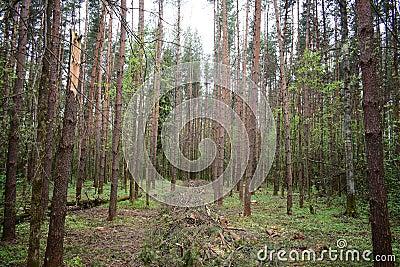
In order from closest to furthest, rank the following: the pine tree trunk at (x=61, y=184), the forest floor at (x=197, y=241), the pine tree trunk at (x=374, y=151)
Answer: the pine tree trunk at (x=374, y=151), the pine tree trunk at (x=61, y=184), the forest floor at (x=197, y=241)

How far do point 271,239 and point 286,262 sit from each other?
165cm

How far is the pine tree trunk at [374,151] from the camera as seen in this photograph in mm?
4262

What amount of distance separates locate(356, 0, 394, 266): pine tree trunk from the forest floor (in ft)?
4.44

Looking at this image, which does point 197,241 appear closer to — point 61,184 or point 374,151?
point 61,184

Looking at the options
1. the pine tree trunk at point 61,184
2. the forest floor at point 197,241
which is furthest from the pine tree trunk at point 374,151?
the pine tree trunk at point 61,184

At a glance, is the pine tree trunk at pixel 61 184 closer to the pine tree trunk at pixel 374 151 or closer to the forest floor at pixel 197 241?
the forest floor at pixel 197 241

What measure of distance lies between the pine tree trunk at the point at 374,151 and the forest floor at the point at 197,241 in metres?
1.35

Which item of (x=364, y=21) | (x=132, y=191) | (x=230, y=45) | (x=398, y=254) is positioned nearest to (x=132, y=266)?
(x=398, y=254)

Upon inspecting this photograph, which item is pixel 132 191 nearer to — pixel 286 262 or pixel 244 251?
pixel 244 251

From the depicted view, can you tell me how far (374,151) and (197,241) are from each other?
375cm

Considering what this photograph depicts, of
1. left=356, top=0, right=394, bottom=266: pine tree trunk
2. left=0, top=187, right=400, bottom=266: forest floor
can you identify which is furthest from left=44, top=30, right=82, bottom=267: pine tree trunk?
left=356, top=0, right=394, bottom=266: pine tree trunk

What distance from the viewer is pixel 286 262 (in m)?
5.70

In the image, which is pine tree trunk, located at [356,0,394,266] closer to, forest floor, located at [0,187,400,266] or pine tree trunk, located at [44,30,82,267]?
forest floor, located at [0,187,400,266]

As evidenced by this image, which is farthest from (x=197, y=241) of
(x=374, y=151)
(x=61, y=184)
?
(x=374, y=151)
